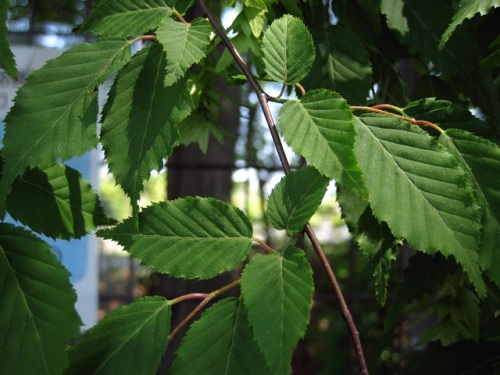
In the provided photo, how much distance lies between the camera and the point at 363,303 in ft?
8.54

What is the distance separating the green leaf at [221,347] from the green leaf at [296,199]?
0.07 metres

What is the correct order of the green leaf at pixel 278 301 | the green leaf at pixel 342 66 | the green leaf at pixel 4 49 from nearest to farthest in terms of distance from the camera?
the green leaf at pixel 278 301, the green leaf at pixel 4 49, the green leaf at pixel 342 66

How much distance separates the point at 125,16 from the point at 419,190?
0.28 metres

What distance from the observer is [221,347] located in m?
0.46

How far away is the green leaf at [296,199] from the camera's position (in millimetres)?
485

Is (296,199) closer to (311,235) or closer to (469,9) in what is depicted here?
(311,235)

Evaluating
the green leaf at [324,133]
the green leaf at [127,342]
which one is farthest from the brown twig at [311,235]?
the green leaf at [127,342]

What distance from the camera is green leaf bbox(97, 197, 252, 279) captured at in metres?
0.49

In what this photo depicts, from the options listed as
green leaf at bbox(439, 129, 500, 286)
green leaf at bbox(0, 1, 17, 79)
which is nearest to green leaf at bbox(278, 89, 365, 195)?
green leaf at bbox(439, 129, 500, 286)

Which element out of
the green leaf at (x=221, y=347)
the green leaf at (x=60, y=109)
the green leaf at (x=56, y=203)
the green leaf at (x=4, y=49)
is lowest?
the green leaf at (x=221, y=347)

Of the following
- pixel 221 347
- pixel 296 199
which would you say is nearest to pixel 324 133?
pixel 296 199

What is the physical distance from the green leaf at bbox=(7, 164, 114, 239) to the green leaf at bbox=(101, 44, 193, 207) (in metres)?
0.12

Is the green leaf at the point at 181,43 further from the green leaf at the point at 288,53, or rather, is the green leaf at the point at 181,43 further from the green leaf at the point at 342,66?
the green leaf at the point at 342,66

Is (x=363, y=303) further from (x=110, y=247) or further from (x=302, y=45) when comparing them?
(x=110, y=247)
